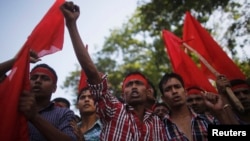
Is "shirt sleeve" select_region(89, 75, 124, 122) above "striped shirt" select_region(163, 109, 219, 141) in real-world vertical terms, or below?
above

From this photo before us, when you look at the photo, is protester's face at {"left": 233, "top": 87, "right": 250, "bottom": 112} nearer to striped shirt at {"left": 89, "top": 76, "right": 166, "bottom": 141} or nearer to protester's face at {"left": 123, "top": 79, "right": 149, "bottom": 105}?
protester's face at {"left": 123, "top": 79, "right": 149, "bottom": 105}

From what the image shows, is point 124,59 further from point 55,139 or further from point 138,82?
point 55,139

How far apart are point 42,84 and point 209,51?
3.16 meters

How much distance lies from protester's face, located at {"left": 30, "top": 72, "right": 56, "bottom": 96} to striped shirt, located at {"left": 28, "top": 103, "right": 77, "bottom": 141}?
22 cm

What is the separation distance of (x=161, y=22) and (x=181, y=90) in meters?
8.35

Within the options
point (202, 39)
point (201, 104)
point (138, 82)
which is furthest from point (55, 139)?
point (202, 39)

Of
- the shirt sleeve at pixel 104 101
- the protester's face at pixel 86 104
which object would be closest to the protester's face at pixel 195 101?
the protester's face at pixel 86 104

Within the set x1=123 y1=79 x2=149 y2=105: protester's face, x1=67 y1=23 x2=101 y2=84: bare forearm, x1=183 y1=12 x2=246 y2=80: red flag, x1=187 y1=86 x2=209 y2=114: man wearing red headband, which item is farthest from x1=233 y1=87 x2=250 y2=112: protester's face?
x1=67 y1=23 x2=101 y2=84: bare forearm

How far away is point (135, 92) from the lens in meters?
3.88

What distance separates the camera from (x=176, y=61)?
5363 mm

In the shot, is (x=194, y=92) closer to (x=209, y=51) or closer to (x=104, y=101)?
(x=209, y=51)

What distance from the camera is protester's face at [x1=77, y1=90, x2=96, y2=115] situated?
15.9 ft

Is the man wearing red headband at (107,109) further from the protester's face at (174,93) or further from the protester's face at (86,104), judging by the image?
the protester's face at (86,104)

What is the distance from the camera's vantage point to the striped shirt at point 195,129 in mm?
3443
